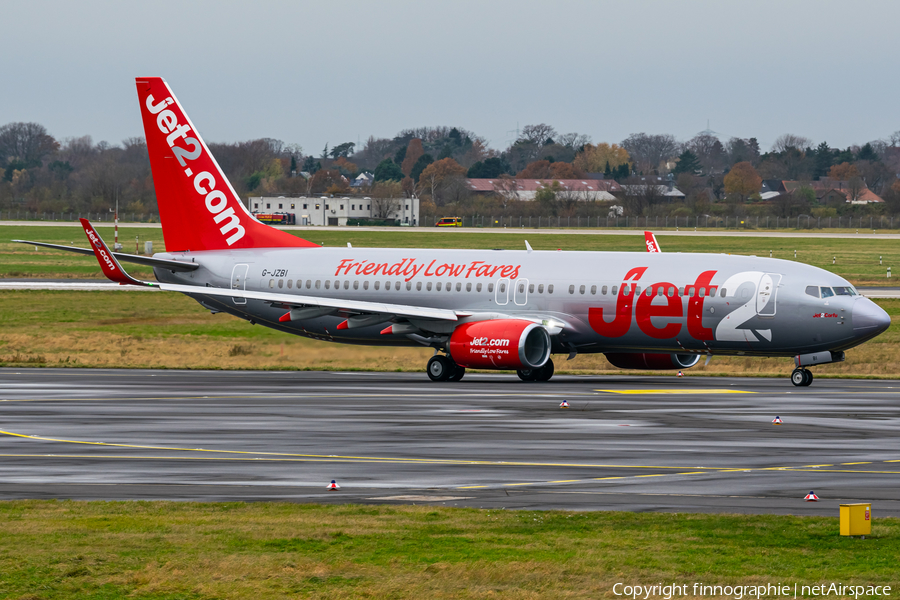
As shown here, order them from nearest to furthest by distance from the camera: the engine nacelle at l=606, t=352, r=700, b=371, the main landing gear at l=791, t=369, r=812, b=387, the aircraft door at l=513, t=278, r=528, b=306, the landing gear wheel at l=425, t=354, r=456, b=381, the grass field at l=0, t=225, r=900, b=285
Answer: the main landing gear at l=791, t=369, r=812, b=387, the aircraft door at l=513, t=278, r=528, b=306, the landing gear wheel at l=425, t=354, r=456, b=381, the engine nacelle at l=606, t=352, r=700, b=371, the grass field at l=0, t=225, r=900, b=285

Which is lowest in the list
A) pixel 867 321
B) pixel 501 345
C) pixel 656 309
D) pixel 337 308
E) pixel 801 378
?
pixel 801 378

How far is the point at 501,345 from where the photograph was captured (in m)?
39.4

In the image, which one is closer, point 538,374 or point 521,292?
point 521,292

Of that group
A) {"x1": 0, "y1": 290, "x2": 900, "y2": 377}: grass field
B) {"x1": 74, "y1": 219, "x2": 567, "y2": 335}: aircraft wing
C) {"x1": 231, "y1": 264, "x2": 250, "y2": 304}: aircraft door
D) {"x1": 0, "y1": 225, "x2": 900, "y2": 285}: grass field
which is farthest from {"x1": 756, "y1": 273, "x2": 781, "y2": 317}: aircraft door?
{"x1": 0, "y1": 225, "x2": 900, "y2": 285}: grass field

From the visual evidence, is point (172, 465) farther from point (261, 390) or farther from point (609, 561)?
point (261, 390)

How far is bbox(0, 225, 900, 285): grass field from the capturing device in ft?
327

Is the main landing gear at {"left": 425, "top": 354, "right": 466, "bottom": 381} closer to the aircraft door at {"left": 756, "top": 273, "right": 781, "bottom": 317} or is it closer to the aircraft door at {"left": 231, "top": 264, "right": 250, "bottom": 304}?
the aircraft door at {"left": 231, "top": 264, "right": 250, "bottom": 304}

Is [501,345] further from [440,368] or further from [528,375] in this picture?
[440,368]

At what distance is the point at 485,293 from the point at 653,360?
241 inches

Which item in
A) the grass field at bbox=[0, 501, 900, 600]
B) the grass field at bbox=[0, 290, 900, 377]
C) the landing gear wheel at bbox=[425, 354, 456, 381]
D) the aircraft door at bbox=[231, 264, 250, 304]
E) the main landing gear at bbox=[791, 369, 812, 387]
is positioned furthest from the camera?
the grass field at bbox=[0, 290, 900, 377]

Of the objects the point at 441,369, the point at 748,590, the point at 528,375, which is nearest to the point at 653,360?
the point at 528,375

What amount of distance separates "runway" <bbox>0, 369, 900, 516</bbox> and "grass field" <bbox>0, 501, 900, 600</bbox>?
1.39m

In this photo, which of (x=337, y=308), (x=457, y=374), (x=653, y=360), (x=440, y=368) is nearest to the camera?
(x=337, y=308)

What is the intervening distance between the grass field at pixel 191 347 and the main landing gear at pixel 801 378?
20.1 ft
